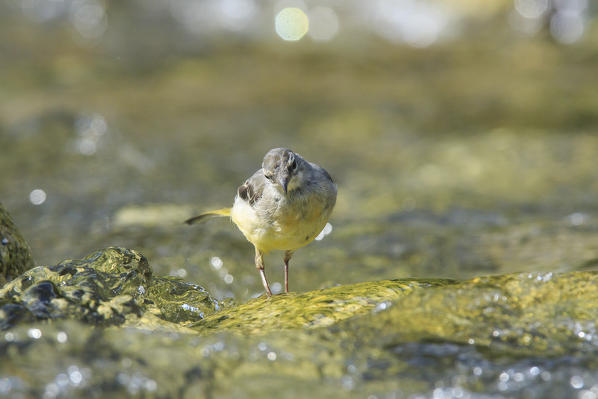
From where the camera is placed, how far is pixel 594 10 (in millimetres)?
16359

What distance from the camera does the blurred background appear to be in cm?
756

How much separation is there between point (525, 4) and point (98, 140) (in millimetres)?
11433

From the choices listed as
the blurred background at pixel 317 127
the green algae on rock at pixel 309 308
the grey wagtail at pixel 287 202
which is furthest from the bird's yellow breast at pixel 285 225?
the blurred background at pixel 317 127

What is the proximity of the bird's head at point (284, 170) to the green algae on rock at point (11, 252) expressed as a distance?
1955 millimetres

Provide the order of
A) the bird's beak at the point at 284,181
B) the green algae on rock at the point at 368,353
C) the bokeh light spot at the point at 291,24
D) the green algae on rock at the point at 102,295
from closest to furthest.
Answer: the green algae on rock at the point at 368,353 < the green algae on rock at the point at 102,295 < the bird's beak at the point at 284,181 < the bokeh light spot at the point at 291,24

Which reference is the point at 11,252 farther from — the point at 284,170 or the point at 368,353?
the point at 368,353

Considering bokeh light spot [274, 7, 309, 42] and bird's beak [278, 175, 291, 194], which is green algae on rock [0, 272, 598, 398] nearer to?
bird's beak [278, 175, 291, 194]

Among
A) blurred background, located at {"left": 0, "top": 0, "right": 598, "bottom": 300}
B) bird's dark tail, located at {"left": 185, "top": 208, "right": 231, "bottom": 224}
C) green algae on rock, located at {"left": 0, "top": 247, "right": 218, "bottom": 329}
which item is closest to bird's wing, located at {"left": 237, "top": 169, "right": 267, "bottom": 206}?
bird's dark tail, located at {"left": 185, "top": 208, "right": 231, "bottom": 224}

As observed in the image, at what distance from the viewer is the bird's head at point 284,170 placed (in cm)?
479

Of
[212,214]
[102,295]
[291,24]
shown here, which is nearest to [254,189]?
[212,214]

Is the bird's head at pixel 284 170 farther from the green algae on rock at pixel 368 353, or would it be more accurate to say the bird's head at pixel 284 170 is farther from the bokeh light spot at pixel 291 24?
the bokeh light spot at pixel 291 24

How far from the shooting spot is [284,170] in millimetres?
4812

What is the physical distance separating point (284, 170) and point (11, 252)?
6.90ft

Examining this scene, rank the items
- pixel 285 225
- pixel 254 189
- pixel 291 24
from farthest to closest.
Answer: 1. pixel 291 24
2. pixel 254 189
3. pixel 285 225
